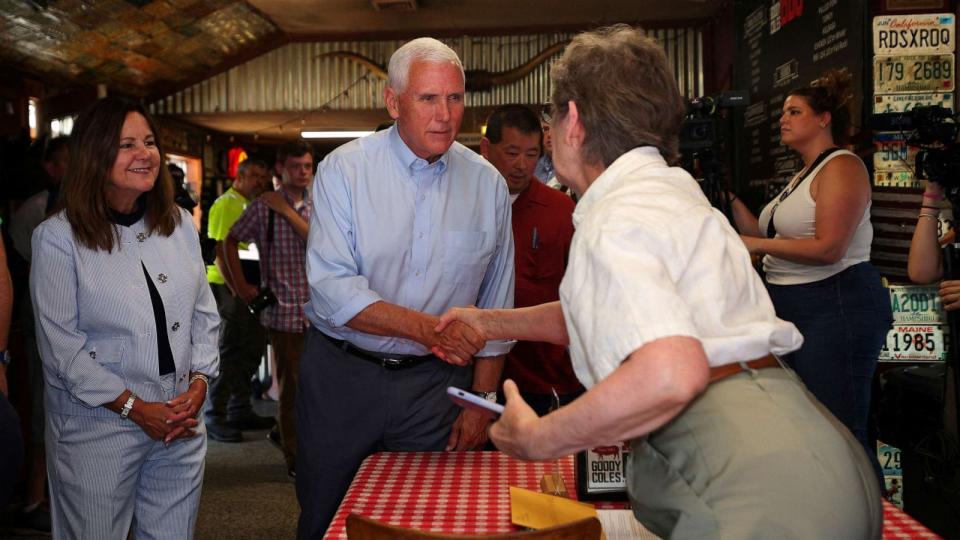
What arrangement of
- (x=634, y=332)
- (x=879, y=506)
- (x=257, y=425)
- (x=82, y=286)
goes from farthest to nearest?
(x=257, y=425) < (x=82, y=286) < (x=879, y=506) < (x=634, y=332)

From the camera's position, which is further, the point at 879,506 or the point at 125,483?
the point at 125,483

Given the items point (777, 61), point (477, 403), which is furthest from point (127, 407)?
point (777, 61)

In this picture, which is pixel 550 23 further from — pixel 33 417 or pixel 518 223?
pixel 33 417

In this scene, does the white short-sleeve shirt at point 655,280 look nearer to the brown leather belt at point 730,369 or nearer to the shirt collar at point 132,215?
the brown leather belt at point 730,369

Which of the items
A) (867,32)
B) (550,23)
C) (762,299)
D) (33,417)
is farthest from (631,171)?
(550,23)

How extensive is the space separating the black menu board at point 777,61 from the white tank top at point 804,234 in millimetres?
787

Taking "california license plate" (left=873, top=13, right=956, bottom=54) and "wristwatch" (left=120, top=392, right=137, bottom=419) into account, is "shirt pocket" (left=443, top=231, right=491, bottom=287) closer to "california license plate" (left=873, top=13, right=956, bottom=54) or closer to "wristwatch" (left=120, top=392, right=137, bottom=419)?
"wristwatch" (left=120, top=392, right=137, bottom=419)

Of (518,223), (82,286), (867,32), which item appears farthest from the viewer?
(867,32)

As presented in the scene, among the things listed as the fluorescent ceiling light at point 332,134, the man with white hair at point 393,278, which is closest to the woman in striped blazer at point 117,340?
the man with white hair at point 393,278

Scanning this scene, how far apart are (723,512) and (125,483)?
5.82 ft

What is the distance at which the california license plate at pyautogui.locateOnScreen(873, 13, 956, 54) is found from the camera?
3.73m

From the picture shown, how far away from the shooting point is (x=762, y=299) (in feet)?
4.37

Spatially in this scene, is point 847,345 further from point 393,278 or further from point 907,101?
point 393,278

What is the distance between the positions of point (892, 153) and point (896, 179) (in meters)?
0.12
